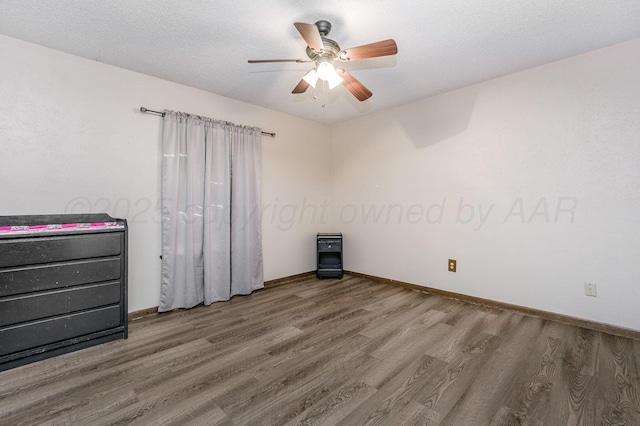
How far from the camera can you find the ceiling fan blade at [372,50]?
1879 millimetres

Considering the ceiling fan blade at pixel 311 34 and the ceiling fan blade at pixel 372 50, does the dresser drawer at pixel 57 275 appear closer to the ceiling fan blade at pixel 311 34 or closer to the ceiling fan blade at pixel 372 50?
Result: the ceiling fan blade at pixel 311 34

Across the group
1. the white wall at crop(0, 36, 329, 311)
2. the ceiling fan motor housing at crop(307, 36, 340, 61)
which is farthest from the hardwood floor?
the ceiling fan motor housing at crop(307, 36, 340, 61)

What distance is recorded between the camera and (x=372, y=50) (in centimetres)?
196

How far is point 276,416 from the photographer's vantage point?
1.48 meters

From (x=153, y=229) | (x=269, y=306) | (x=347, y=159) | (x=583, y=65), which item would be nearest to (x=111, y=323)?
(x=153, y=229)

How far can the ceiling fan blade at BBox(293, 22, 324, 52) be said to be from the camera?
1.70 metres

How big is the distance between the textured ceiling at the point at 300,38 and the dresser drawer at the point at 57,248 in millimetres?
1493

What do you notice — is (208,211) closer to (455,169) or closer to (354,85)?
(354,85)

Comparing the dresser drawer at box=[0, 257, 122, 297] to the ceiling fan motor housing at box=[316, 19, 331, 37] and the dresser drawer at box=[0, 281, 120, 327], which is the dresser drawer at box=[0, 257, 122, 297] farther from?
the ceiling fan motor housing at box=[316, 19, 331, 37]

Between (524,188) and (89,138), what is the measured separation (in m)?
4.12

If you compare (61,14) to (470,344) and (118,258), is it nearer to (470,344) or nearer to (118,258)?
(118,258)

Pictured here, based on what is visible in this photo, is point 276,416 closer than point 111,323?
Yes

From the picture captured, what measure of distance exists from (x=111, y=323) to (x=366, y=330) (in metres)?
2.08

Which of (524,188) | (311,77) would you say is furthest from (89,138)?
(524,188)
